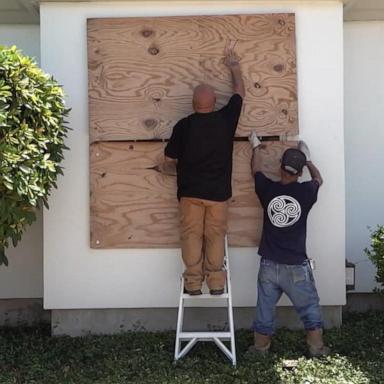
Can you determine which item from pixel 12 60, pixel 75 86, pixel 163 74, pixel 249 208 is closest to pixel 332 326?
pixel 249 208

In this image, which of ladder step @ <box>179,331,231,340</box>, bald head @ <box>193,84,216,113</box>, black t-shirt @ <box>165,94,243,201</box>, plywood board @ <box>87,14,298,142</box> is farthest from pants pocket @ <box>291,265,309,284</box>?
bald head @ <box>193,84,216,113</box>

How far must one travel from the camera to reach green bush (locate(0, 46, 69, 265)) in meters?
4.17

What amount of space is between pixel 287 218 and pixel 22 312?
2.82 metres

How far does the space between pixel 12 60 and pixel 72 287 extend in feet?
6.71

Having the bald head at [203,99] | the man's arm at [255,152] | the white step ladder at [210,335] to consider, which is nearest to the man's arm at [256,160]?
the man's arm at [255,152]

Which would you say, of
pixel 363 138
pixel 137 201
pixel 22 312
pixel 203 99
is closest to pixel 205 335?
pixel 137 201

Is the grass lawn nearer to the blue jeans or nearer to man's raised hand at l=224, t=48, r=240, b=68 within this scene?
the blue jeans

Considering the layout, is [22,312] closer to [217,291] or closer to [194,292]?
[194,292]

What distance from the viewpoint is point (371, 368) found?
14.7ft

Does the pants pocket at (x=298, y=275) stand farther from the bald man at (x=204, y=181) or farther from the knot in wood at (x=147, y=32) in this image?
the knot in wood at (x=147, y=32)

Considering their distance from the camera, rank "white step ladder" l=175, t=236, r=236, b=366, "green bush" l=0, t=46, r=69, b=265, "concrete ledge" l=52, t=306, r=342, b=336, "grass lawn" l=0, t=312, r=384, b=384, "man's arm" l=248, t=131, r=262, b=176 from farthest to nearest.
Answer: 1. "concrete ledge" l=52, t=306, r=342, b=336
2. "man's arm" l=248, t=131, r=262, b=176
3. "white step ladder" l=175, t=236, r=236, b=366
4. "grass lawn" l=0, t=312, r=384, b=384
5. "green bush" l=0, t=46, r=69, b=265

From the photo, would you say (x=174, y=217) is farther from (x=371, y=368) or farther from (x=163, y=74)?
(x=371, y=368)

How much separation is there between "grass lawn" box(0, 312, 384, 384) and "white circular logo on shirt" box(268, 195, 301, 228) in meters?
1.06

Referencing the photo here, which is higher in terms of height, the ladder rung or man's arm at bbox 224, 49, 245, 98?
man's arm at bbox 224, 49, 245, 98
